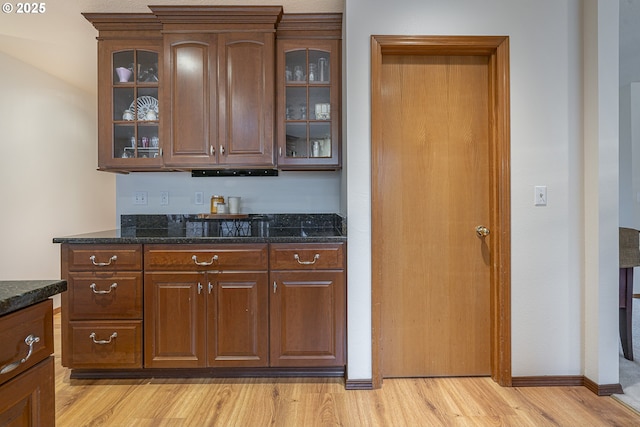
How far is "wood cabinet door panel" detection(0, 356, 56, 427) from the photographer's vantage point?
0.86 m

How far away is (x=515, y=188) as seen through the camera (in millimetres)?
2195

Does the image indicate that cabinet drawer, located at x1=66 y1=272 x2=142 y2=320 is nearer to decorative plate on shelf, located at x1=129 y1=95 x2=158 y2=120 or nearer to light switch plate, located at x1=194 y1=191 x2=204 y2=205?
light switch plate, located at x1=194 y1=191 x2=204 y2=205

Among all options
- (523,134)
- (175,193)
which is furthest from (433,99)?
(175,193)

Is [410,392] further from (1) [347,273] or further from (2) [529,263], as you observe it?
(2) [529,263]

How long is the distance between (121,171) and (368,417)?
236 centimetres

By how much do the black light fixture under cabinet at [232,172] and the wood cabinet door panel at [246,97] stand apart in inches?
11.3

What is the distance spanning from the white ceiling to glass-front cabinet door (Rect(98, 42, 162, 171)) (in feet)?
0.97

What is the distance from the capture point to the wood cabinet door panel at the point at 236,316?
2.23 metres

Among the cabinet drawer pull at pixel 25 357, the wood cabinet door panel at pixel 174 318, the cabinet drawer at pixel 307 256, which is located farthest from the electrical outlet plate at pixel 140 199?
the cabinet drawer pull at pixel 25 357

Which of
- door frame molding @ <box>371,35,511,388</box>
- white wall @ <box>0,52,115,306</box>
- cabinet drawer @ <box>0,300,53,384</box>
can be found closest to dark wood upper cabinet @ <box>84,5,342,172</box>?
door frame molding @ <box>371,35,511,388</box>

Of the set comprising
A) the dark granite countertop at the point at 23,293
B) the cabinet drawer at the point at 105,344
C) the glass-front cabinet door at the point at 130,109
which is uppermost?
the glass-front cabinet door at the point at 130,109

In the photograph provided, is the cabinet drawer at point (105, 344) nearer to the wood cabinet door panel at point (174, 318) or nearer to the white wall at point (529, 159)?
the wood cabinet door panel at point (174, 318)

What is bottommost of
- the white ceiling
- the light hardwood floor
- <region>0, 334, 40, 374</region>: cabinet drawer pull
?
the light hardwood floor

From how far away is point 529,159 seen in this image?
2201 millimetres
